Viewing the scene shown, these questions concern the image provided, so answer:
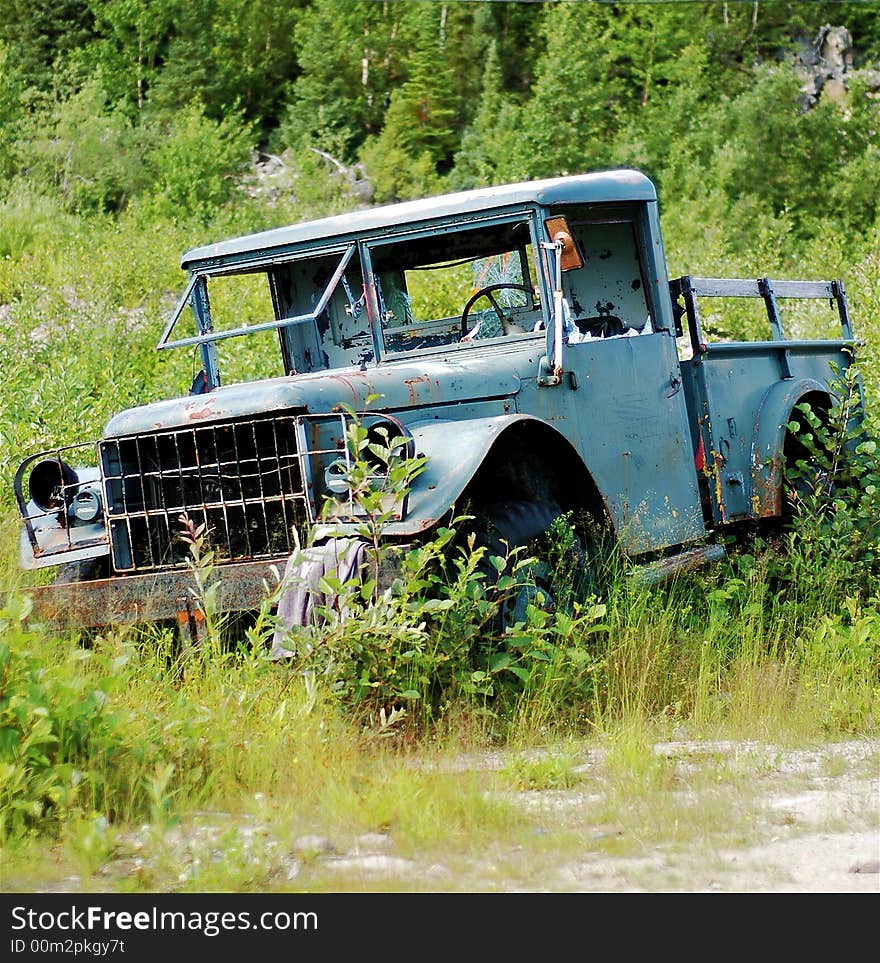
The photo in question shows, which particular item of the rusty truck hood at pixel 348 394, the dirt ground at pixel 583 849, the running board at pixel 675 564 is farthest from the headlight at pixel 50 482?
the running board at pixel 675 564

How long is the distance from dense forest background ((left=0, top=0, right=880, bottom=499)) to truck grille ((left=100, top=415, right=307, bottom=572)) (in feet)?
10.1

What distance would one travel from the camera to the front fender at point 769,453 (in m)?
7.39

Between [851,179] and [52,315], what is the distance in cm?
1766

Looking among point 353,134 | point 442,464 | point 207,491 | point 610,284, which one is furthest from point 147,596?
point 353,134

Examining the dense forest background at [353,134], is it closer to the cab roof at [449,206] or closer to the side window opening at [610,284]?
the cab roof at [449,206]

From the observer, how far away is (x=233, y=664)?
532 centimetres

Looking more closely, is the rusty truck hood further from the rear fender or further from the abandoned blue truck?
the rear fender

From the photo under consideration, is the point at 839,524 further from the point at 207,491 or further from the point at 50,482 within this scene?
the point at 50,482

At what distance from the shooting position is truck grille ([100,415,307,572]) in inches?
206

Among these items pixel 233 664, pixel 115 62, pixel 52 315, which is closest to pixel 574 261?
pixel 233 664

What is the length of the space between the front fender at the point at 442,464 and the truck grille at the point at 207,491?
47cm

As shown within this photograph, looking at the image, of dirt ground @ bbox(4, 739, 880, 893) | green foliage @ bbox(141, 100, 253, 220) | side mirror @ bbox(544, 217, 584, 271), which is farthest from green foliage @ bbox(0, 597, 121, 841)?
green foliage @ bbox(141, 100, 253, 220)

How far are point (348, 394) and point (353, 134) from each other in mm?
27539

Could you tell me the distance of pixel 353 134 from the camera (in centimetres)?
3167
